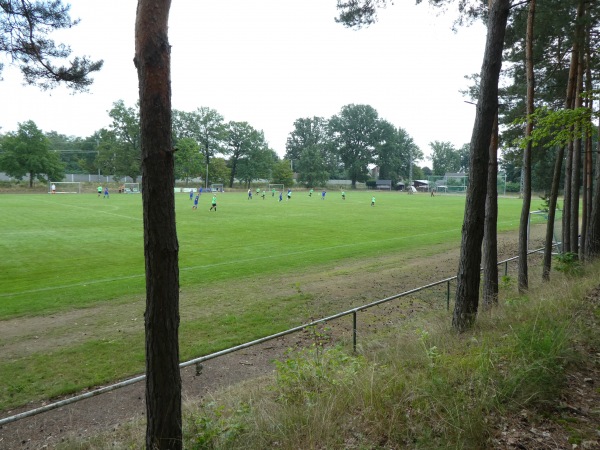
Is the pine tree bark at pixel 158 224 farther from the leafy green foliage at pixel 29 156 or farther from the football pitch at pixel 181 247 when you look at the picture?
the leafy green foliage at pixel 29 156

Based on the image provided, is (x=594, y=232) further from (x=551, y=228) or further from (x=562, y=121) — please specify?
(x=562, y=121)

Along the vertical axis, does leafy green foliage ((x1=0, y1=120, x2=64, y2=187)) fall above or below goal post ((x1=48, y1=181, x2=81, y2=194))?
above

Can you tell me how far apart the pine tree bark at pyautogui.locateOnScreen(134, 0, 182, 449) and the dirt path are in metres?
2.33

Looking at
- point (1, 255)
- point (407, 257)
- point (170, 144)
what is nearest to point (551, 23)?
point (407, 257)

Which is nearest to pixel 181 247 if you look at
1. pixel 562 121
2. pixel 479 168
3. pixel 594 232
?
pixel 479 168

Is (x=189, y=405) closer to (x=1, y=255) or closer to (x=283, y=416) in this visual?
(x=283, y=416)

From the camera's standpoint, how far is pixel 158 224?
347cm

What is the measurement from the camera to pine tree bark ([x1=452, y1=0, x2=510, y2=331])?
700 cm

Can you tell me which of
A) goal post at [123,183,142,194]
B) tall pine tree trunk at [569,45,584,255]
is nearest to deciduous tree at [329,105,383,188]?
goal post at [123,183,142,194]

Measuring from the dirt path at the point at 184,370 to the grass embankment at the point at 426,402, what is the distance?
102cm

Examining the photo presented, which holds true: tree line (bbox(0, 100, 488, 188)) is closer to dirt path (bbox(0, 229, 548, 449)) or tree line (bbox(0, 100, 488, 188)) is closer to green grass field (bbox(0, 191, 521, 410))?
green grass field (bbox(0, 191, 521, 410))

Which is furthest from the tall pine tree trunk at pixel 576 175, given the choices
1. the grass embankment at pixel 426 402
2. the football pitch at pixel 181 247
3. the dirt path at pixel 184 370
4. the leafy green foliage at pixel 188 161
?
the leafy green foliage at pixel 188 161

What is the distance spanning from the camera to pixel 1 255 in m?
17.9

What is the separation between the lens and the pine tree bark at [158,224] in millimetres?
3322
